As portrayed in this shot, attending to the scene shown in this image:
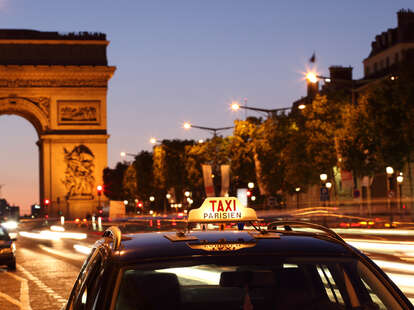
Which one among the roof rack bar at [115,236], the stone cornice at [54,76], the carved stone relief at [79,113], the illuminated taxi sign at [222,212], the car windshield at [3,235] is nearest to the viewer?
the roof rack bar at [115,236]

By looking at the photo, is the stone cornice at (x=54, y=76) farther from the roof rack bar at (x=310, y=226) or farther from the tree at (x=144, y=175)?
the roof rack bar at (x=310, y=226)

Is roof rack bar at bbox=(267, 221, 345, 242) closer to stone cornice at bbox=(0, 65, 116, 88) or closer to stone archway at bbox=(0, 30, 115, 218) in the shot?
stone cornice at bbox=(0, 65, 116, 88)

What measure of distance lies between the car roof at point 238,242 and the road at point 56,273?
884 centimetres

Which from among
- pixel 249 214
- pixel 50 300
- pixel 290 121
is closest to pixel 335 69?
pixel 290 121

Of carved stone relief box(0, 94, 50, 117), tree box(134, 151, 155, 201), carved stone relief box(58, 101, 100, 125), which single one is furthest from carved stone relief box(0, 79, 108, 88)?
tree box(134, 151, 155, 201)

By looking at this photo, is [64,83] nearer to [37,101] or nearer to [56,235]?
[37,101]

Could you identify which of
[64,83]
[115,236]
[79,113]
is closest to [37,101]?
[64,83]

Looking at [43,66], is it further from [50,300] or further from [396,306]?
[396,306]

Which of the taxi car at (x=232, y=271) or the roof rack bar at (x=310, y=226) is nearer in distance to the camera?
the taxi car at (x=232, y=271)

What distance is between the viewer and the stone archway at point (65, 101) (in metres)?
67.6

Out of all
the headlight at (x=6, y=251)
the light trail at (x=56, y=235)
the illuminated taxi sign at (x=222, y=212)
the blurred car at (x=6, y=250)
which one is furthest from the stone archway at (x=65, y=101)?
the illuminated taxi sign at (x=222, y=212)

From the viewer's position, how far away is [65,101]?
224 ft

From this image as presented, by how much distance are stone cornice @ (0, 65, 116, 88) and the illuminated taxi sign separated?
203ft

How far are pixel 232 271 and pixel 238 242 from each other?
0.17 m
